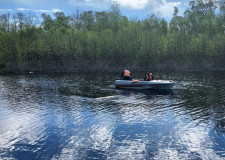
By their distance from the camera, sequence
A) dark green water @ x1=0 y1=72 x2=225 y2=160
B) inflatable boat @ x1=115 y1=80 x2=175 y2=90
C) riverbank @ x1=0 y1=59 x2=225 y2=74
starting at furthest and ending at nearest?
riverbank @ x1=0 y1=59 x2=225 y2=74, inflatable boat @ x1=115 y1=80 x2=175 y2=90, dark green water @ x1=0 y1=72 x2=225 y2=160

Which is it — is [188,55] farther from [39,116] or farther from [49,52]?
[39,116]

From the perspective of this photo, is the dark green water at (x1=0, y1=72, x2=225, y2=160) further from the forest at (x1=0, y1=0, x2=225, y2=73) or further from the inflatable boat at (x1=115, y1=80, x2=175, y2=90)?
the forest at (x1=0, y1=0, x2=225, y2=73)

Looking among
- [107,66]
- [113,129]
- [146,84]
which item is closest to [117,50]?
[107,66]

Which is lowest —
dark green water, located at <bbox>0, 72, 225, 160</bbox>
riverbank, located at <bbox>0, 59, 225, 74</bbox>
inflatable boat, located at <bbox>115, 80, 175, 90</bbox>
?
dark green water, located at <bbox>0, 72, 225, 160</bbox>

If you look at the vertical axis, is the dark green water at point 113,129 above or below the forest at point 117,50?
below

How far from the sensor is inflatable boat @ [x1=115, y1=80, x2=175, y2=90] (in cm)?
3343

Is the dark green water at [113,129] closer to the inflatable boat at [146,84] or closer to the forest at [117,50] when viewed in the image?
the inflatable boat at [146,84]

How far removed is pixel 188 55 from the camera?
3189 inches

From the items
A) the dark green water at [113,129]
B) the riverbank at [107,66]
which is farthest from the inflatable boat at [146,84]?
the riverbank at [107,66]

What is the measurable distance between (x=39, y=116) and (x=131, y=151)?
10.5m

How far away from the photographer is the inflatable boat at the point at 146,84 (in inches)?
1316

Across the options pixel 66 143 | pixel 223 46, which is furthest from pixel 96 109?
pixel 223 46

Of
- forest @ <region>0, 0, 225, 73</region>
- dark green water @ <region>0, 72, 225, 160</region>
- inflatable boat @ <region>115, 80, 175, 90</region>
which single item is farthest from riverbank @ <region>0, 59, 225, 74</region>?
dark green water @ <region>0, 72, 225, 160</region>

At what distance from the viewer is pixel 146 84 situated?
34.3 meters
